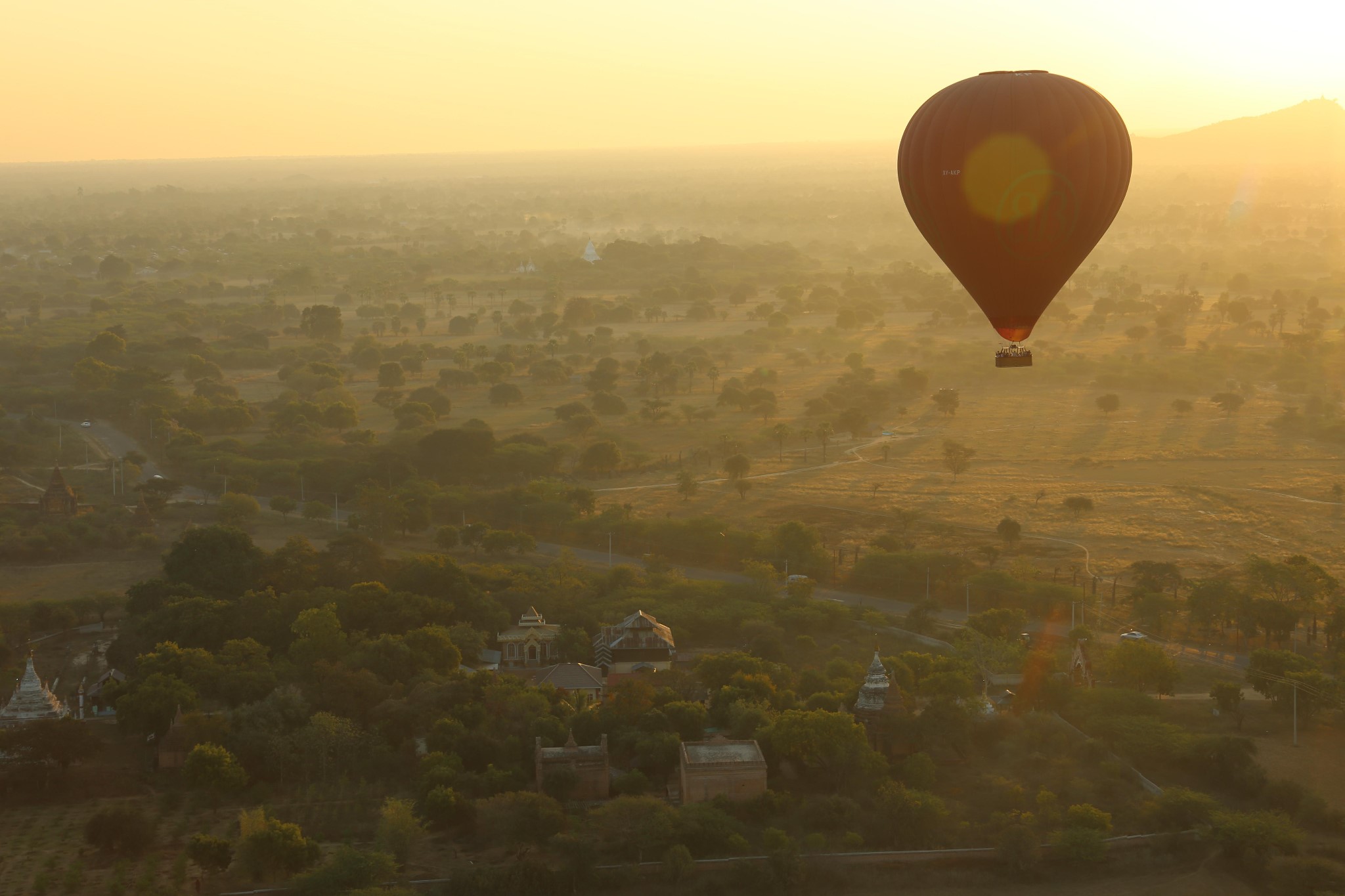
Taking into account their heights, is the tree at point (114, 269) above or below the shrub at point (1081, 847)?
above

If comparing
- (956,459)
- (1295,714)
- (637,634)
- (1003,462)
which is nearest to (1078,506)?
(956,459)

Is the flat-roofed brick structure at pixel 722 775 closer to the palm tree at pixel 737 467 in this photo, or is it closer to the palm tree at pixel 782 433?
the palm tree at pixel 737 467

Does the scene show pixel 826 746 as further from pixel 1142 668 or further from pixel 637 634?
pixel 1142 668

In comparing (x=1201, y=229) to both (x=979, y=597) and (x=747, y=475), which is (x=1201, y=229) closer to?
(x=747, y=475)

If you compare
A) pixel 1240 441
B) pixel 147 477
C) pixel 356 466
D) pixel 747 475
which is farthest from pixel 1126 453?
pixel 147 477

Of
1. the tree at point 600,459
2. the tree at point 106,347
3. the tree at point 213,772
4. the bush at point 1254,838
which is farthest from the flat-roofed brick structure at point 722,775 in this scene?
the tree at point 106,347

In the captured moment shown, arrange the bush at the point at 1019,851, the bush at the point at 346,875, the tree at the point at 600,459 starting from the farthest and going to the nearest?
the tree at the point at 600,459 → the bush at the point at 1019,851 → the bush at the point at 346,875

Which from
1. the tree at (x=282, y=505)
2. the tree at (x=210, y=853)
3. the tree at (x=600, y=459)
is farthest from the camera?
the tree at (x=600, y=459)
